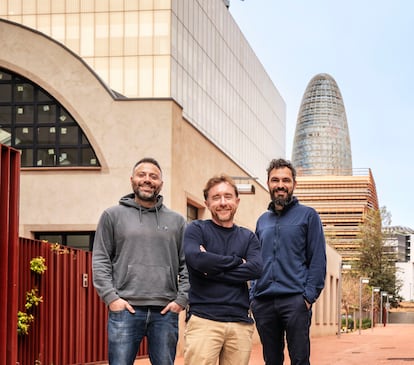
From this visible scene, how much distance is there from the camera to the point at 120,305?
5.88m

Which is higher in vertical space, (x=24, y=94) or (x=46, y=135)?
(x=24, y=94)

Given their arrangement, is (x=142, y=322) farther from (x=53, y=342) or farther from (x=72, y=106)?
(x=72, y=106)

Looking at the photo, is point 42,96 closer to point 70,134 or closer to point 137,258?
point 70,134

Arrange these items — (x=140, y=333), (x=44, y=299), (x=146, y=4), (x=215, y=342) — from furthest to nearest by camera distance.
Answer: (x=146, y=4) → (x=44, y=299) → (x=140, y=333) → (x=215, y=342)

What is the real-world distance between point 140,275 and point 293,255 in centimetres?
117

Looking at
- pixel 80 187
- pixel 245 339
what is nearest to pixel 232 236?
pixel 245 339

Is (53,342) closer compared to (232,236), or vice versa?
(232,236)

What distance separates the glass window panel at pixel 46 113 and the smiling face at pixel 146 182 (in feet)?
47.4

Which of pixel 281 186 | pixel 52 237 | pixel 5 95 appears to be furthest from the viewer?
pixel 5 95

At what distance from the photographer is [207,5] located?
5059 centimetres

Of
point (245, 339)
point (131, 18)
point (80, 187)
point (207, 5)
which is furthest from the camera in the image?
A: point (207, 5)

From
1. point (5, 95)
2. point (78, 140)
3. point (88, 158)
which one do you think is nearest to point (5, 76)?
point (5, 95)

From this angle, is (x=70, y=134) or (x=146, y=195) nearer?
(x=146, y=195)

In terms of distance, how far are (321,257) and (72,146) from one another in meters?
14.3
